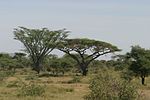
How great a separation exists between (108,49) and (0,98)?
36.2 m

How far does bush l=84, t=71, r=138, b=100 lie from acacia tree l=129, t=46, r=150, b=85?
60.1 ft

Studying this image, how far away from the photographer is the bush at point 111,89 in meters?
16.2

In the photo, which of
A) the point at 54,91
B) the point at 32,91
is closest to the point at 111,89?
the point at 32,91

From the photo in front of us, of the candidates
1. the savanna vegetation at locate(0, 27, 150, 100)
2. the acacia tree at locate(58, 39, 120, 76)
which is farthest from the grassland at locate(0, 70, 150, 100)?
the acacia tree at locate(58, 39, 120, 76)

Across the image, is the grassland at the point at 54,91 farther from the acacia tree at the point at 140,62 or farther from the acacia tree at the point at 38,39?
the acacia tree at the point at 38,39

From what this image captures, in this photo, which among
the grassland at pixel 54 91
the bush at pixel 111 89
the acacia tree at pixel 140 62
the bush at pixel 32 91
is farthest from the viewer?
the acacia tree at pixel 140 62

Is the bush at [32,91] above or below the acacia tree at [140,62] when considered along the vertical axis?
below

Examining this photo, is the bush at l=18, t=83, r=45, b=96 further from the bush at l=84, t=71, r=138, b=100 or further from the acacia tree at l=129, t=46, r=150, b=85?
the acacia tree at l=129, t=46, r=150, b=85

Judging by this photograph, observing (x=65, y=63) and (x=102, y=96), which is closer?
(x=102, y=96)

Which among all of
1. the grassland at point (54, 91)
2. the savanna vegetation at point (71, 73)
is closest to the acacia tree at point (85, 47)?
the savanna vegetation at point (71, 73)

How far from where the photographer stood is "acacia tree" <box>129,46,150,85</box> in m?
35.0

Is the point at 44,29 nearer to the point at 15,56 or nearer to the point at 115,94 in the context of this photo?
the point at 15,56

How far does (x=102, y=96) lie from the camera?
16250 millimetres

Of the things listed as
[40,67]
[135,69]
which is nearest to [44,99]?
[135,69]
